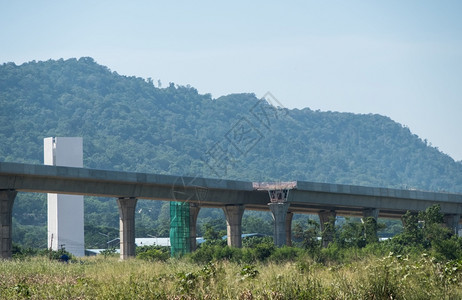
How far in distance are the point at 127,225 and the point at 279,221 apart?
15.2 m

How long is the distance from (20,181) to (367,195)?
3892cm

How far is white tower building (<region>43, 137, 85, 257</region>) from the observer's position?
494ft

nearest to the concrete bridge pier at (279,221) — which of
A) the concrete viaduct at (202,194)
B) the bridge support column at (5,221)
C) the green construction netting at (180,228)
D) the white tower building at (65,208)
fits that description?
the concrete viaduct at (202,194)

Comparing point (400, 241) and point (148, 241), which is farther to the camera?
point (148, 241)

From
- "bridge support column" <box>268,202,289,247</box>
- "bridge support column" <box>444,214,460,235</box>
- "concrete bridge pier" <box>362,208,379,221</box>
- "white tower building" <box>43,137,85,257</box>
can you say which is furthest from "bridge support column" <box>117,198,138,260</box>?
"white tower building" <box>43,137,85,257</box>

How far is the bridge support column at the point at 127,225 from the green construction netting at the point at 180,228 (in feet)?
26.9

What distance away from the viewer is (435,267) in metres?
25.3

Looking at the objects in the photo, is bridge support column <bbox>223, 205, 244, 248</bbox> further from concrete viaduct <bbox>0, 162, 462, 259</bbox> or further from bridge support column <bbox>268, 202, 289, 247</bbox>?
bridge support column <bbox>268, 202, 289, 247</bbox>

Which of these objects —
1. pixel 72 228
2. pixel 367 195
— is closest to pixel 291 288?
pixel 367 195

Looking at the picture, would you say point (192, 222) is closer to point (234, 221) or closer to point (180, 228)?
point (180, 228)

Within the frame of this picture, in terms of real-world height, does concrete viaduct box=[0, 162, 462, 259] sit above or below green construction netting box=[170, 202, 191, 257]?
above

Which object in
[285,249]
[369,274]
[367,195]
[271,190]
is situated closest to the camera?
[369,274]

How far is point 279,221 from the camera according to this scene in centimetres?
7231

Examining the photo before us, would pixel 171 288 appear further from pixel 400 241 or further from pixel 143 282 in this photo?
pixel 400 241
